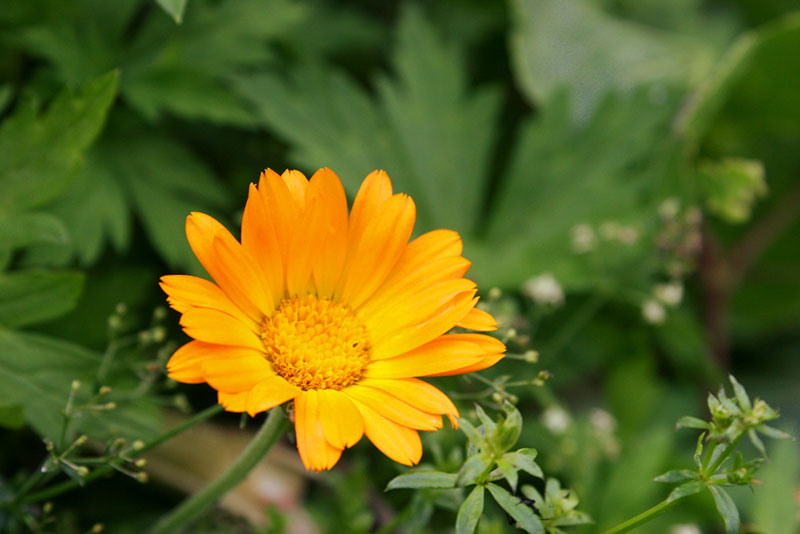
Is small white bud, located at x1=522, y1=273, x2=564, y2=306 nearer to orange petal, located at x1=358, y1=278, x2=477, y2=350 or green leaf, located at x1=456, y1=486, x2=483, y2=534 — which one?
orange petal, located at x1=358, y1=278, x2=477, y2=350

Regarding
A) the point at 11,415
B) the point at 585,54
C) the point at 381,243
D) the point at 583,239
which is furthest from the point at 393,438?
the point at 585,54

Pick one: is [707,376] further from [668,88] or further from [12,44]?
[12,44]

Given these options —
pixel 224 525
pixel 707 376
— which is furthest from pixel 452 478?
pixel 707 376

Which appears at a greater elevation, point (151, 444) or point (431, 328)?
point (431, 328)

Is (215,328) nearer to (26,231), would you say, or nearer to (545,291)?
(26,231)

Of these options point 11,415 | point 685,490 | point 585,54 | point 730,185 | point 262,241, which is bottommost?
point 11,415

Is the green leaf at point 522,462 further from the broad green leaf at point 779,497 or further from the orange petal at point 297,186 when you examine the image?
the broad green leaf at point 779,497

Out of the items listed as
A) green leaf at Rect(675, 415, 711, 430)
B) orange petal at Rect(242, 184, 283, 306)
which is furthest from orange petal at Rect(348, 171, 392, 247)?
green leaf at Rect(675, 415, 711, 430)
